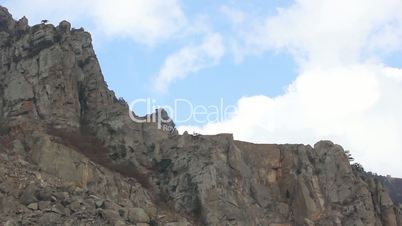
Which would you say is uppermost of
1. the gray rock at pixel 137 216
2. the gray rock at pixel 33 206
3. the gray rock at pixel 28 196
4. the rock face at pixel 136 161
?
the rock face at pixel 136 161

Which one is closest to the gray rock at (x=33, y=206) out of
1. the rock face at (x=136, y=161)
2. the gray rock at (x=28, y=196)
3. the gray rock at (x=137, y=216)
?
the gray rock at (x=28, y=196)

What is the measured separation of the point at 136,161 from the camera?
5756cm

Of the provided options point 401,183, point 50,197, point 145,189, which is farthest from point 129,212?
point 401,183

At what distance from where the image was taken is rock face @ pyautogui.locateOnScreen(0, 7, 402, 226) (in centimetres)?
4866

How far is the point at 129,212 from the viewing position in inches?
1719

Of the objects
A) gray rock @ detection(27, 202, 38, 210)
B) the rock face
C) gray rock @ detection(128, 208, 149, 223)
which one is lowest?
gray rock @ detection(128, 208, 149, 223)

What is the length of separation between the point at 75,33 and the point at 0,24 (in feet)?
35.2

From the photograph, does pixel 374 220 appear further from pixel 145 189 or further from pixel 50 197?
pixel 50 197

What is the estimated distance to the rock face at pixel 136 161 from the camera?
4866 cm

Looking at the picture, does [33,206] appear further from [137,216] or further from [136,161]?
[136,161]

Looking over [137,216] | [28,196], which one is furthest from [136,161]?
[28,196]

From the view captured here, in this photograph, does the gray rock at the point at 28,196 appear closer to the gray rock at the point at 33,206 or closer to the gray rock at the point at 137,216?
the gray rock at the point at 33,206

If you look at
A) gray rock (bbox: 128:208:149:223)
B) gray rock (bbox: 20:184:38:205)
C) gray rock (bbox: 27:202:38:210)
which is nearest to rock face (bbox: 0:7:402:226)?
gray rock (bbox: 128:208:149:223)

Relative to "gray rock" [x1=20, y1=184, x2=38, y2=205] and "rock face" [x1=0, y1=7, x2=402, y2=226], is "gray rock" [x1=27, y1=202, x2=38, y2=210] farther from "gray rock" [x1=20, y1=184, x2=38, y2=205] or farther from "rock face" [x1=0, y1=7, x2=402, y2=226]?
"rock face" [x1=0, y1=7, x2=402, y2=226]
